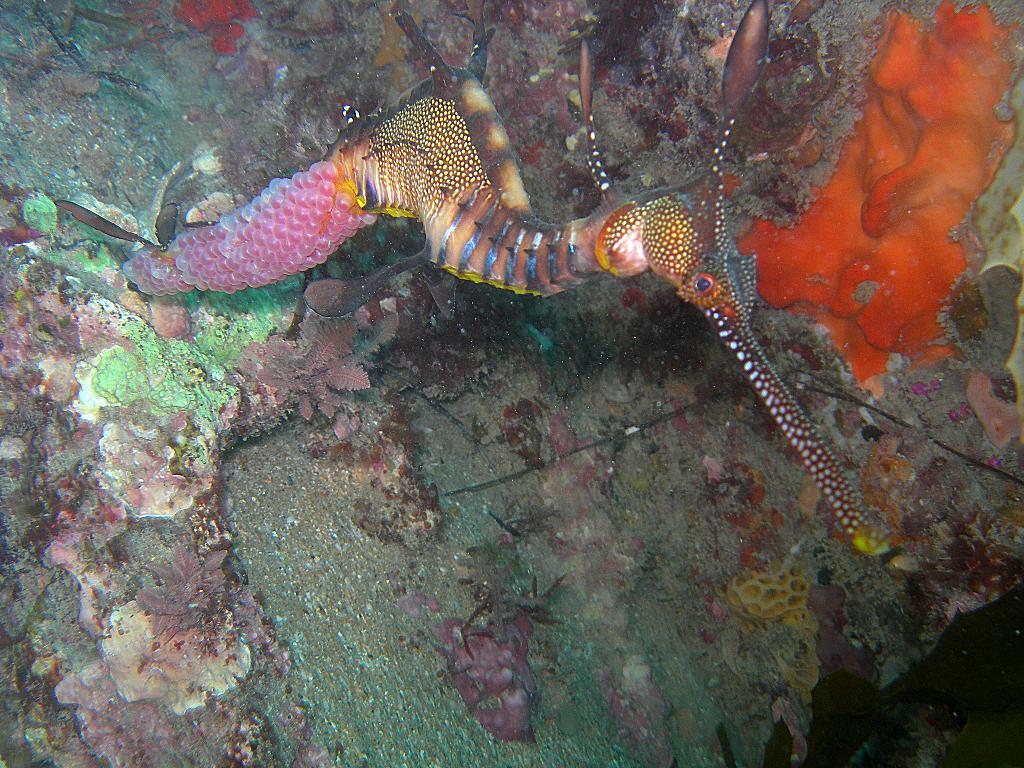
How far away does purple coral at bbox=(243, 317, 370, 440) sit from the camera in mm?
4461

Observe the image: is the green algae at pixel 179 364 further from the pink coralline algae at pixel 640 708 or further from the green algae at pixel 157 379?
the pink coralline algae at pixel 640 708

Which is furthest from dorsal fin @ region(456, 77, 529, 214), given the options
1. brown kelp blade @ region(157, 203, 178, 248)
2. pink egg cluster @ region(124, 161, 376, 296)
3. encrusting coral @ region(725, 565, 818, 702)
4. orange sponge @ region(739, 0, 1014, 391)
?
encrusting coral @ region(725, 565, 818, 702)

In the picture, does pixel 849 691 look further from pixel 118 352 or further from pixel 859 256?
pixel 118 352

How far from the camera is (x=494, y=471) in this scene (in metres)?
5.83

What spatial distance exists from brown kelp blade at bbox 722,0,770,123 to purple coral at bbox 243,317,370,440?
137 inches

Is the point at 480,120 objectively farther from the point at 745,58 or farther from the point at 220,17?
the point at 220,17

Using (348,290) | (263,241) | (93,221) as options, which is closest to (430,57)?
(348,290)

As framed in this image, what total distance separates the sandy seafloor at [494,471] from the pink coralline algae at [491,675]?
10 centimetres

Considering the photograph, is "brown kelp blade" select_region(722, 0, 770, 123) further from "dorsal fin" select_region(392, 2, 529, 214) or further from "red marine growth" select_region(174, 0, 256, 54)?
"red marine growth" select_region(174, 0, 256, 54)

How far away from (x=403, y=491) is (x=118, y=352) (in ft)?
8.40

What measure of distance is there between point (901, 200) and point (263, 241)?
4607 millimetres

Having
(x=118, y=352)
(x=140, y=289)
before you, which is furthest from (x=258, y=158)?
(x=118, y=352)

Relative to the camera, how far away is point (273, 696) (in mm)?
3699

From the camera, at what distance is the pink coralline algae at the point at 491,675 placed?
4.41 metres
